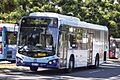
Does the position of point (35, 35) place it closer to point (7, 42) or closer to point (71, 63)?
point (71, 63)

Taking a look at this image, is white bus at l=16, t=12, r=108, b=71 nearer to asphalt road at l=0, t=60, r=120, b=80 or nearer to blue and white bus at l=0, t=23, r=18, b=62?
asphalt road at l=0, t=60, r=120, b=80

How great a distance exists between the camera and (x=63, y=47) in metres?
21.9

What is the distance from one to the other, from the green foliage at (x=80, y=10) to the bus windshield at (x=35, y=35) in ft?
44.3

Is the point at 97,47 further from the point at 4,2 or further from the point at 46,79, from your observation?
the point at 46,79

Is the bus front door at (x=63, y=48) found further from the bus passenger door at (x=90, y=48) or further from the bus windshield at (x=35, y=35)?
the bus passenger door at (x=90, y=48)

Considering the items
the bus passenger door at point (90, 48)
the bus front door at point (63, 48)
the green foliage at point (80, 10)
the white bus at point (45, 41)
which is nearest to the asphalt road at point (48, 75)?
the white bus at point (45, 41)

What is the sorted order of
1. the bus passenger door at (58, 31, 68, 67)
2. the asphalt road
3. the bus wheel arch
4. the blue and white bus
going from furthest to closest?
the blue and white bus, the bus wheel arch, the bus passenger door at (58, 31, 68, 67), the asphalt road

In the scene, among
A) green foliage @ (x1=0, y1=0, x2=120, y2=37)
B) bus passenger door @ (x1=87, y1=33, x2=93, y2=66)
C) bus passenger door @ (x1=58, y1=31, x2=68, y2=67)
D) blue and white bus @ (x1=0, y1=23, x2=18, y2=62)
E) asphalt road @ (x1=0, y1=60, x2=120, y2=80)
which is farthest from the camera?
green foliage @ (x1=0, y1=0, x2=120, y2=37)

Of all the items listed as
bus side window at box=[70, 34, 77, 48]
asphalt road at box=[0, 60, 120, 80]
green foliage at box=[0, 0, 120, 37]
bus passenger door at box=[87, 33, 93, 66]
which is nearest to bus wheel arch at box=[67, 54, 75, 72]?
asphalt road at box=[0, 60, 120, 80]

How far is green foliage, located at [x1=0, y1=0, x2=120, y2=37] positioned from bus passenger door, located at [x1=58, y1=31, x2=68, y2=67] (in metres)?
13.5

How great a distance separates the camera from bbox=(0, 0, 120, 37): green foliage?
1511 inches

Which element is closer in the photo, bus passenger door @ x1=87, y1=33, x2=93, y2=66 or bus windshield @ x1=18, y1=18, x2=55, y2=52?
bus windshield @ x1=18, y1=18, x2=55, y2=52

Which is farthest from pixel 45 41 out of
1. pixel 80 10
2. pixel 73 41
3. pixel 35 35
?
pixel 80 10

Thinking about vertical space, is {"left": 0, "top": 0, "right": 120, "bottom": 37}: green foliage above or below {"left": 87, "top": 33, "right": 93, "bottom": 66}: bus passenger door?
above
